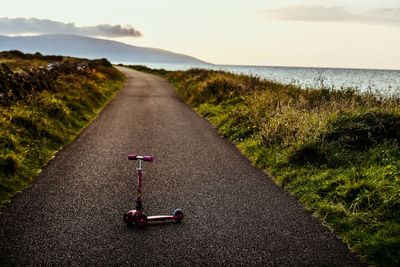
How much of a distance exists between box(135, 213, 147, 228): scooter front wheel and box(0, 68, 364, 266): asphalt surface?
0.33 feet

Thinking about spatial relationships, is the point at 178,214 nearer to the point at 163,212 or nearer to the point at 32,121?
the point at 163,212

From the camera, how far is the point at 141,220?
161 inches

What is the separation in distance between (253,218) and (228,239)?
2.42 ft

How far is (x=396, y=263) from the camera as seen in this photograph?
321 centimetres

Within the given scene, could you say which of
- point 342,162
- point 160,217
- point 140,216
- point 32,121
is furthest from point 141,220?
point 32,121

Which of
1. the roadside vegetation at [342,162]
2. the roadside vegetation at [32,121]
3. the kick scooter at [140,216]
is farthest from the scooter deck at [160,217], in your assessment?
the roadside vegetation at [32,121]

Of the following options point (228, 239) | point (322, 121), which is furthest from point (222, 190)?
point (322, 121)

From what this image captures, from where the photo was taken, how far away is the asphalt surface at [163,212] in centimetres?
351

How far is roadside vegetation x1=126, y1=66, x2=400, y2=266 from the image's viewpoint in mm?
3896

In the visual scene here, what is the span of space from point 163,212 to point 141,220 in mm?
562

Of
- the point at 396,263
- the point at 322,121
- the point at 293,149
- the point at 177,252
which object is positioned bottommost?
the point at 177,252

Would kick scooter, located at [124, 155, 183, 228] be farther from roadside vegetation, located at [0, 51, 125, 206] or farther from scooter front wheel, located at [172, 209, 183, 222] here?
roadside vegetation, located at [0, 51, 125, 206]

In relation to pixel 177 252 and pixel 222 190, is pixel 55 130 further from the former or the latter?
pixel 177 252

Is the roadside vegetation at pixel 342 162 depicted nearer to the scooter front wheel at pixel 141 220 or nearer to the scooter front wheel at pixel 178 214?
the scooter front wheel at pixel 178 214
